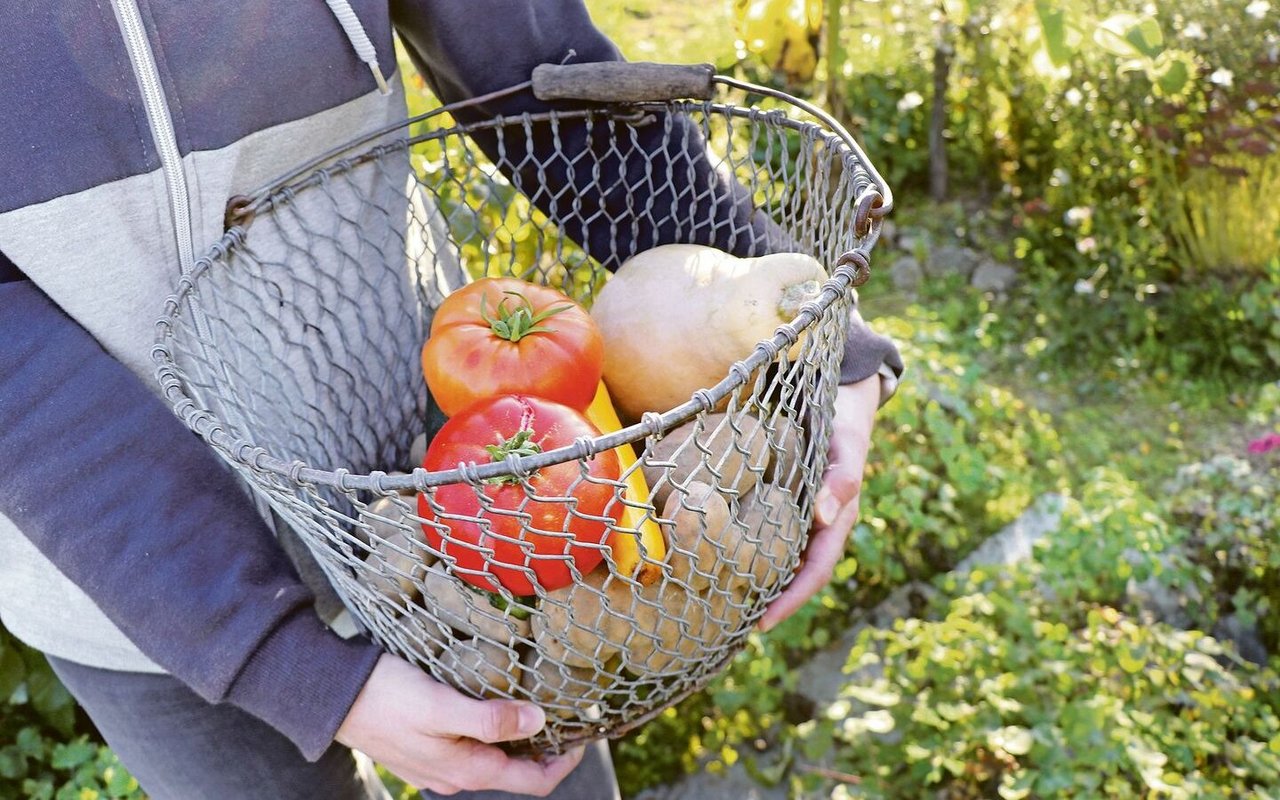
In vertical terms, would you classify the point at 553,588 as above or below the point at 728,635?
above

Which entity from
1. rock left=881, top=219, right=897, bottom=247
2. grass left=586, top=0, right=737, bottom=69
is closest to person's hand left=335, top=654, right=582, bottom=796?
grass left=586, top=0, right=737, bottom=69

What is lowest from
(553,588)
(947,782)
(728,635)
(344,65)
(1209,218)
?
(1209,218)

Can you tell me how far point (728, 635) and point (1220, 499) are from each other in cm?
173

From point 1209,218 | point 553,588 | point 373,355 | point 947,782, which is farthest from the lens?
point 1209,218

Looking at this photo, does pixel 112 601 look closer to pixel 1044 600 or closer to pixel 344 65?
pixel 344 65

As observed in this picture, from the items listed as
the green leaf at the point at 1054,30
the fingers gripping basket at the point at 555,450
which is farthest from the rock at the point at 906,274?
the fingers gripping basket at the point at 555,450

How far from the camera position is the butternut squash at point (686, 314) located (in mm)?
929

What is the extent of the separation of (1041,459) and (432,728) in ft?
6.49

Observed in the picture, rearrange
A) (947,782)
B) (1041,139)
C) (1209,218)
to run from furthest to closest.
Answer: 1. (1041,139)
2. (1209,218)
3. (947,782)

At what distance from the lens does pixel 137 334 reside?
0.92 meters

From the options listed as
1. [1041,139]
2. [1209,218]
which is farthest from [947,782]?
[1041,139]

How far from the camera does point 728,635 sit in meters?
0.86

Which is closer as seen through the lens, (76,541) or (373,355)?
(76,541)

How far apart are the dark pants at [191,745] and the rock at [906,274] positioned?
276cm
